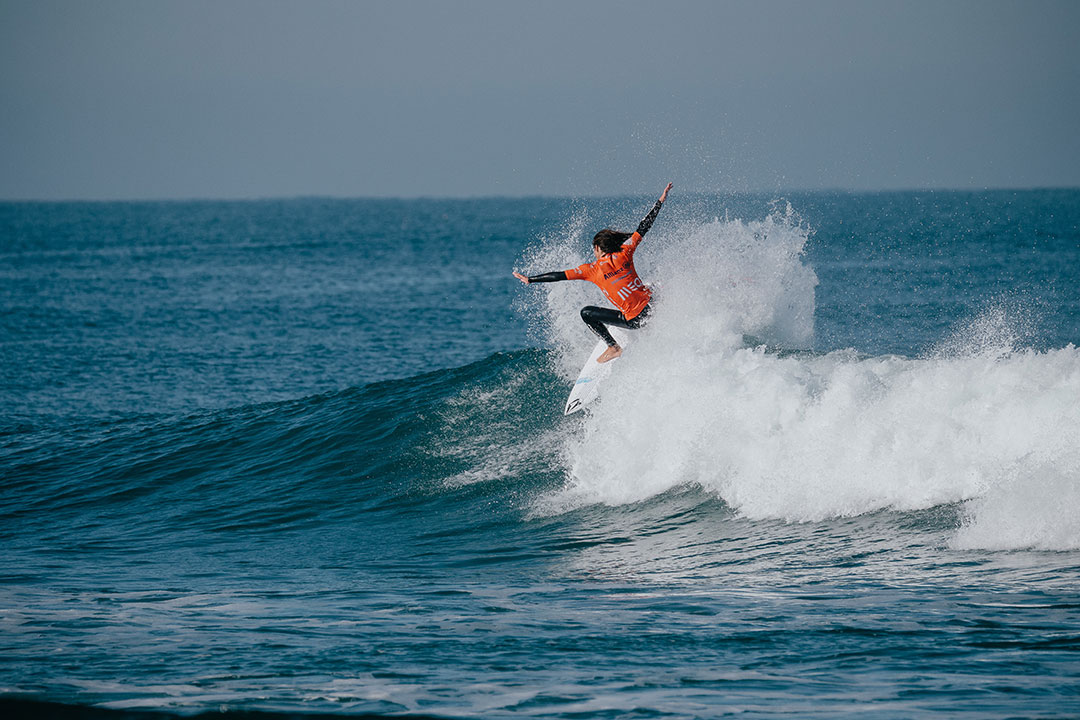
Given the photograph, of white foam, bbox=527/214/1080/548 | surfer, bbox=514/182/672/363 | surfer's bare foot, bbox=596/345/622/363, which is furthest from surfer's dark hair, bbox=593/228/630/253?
surfer's bare foot, bbox=596/345/622/363

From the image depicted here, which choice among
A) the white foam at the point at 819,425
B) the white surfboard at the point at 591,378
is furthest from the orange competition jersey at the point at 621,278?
the white surfboard at the point at 591,378

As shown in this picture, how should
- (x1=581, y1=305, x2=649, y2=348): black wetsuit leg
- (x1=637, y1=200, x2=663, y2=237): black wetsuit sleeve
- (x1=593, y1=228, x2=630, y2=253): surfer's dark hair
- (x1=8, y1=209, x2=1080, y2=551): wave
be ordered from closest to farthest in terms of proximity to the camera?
(x1=8, y1=209, x2=1080, y2=551): wave
(x1=637, y1=200, x2=663, y2=237): black wetsuit sleeve
(x1=593, y1=228, x2=630, y2=253): surfer's dark hair
(x1=581, y1=305, x2=649, y2=348): black wetsuit leg

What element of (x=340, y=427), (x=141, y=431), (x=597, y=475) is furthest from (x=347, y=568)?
(x=141, y=431)

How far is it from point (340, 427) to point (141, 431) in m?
4.01

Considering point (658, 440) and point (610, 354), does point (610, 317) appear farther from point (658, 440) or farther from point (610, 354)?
point (658, 440)

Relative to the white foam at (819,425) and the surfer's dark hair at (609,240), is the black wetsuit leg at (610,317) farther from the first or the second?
the surfer's dark hair at (609,240)

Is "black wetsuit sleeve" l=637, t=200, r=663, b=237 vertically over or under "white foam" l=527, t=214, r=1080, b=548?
over

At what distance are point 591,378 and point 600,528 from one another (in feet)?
10.9

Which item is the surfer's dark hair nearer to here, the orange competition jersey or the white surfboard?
the orange competition jersey

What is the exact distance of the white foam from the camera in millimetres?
9391

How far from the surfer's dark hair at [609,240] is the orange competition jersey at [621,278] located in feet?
0.23

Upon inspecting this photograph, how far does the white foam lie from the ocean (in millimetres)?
31

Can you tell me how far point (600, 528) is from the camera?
1123 centimetres

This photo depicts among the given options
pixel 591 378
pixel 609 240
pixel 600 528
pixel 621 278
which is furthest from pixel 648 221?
pixel 600 528
